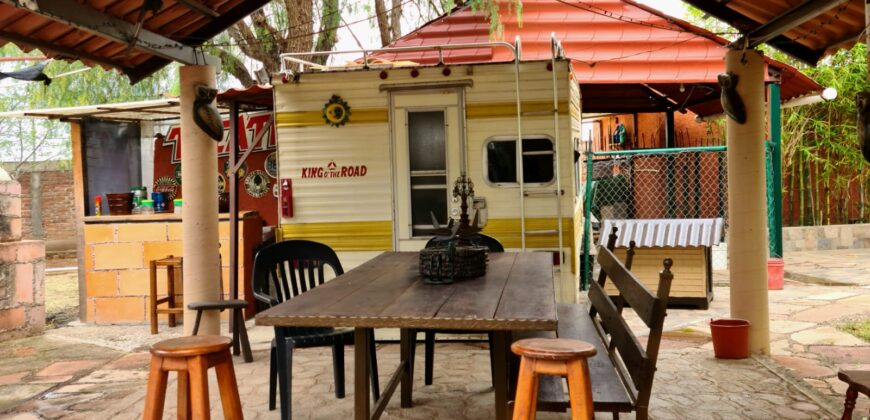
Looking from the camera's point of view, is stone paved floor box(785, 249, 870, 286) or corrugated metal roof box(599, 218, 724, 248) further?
stone paved floor box(785, 249, 870, 286)

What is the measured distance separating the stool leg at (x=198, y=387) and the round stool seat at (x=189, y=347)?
36 millimetres

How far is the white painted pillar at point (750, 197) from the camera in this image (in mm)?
6043

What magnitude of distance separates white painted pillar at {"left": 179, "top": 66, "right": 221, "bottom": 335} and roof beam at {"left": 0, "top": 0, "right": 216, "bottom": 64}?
242 millimetres

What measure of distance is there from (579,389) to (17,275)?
22.8ft

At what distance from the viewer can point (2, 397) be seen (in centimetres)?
570

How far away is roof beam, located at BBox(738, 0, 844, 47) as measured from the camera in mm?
4895

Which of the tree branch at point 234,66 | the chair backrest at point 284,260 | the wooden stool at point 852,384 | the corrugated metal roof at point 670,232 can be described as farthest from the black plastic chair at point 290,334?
the tree branch at point 234,66

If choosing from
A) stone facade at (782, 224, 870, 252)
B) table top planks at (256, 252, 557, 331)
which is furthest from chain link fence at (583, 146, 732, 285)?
table top planks at (256, 252, 557, 331)

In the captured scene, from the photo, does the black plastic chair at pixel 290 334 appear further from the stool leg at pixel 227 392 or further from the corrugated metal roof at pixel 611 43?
the corrugated metal roof at pixel 611 43

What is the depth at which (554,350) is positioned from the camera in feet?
10.0

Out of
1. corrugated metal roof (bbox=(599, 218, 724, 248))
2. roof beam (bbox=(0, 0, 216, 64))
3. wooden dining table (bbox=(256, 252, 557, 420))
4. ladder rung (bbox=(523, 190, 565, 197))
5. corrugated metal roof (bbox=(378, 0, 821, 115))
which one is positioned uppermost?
corrugated metal roof (bbox=(378, 0, 821, 115))

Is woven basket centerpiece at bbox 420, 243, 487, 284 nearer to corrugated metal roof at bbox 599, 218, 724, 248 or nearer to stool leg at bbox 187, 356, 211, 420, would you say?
stool leg at bbox 187, 356, 211, 420

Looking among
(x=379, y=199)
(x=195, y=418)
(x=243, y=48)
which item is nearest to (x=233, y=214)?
(x=379, y=199)

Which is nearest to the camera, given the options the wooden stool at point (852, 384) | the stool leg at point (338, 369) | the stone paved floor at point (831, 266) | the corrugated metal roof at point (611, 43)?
the wooden stool at point (852, 384)
